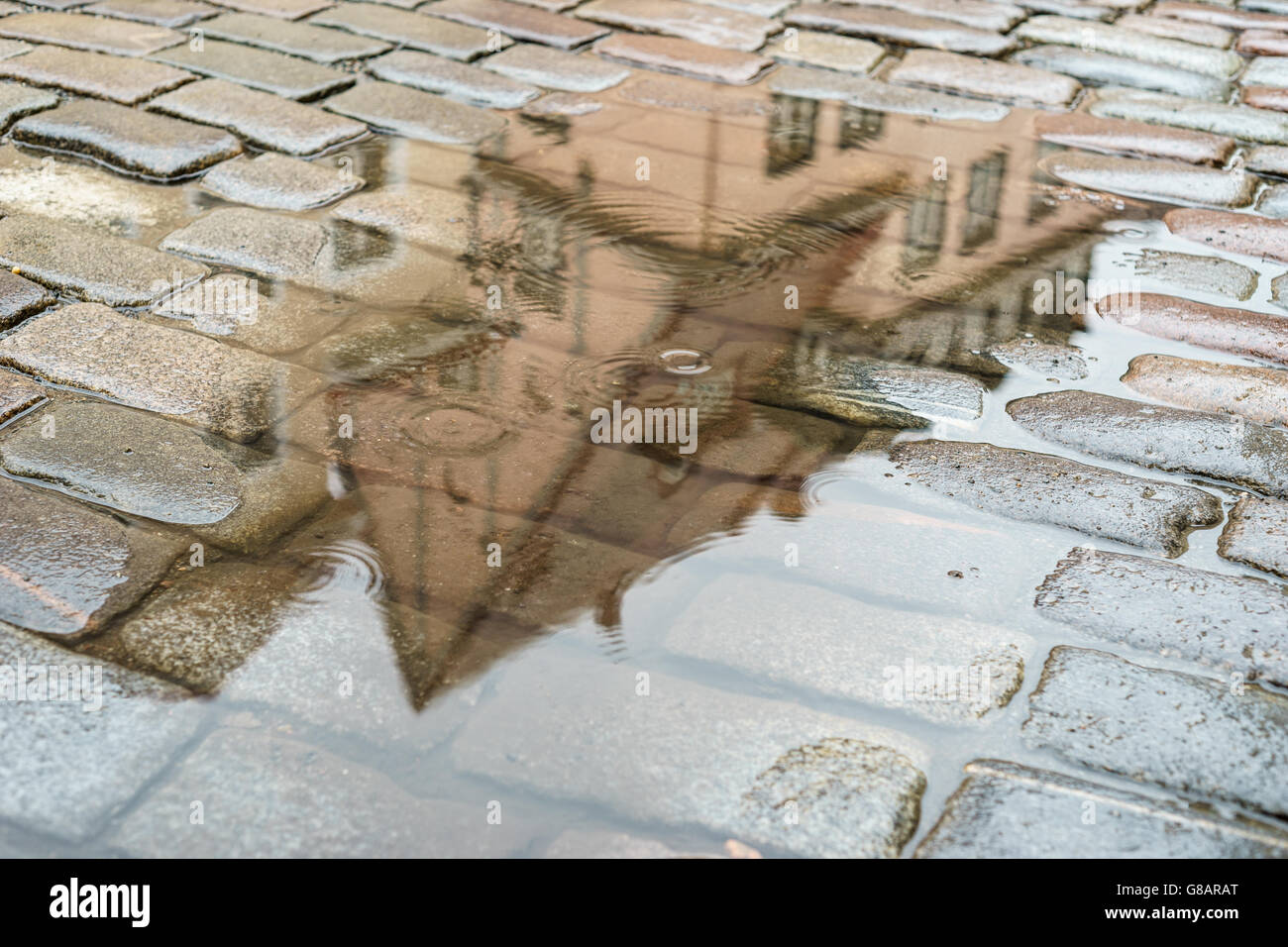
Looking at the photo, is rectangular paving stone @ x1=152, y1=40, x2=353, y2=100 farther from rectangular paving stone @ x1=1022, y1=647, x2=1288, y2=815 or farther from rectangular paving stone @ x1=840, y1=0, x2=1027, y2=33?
rectangular paving stone @ x1=1022, y1=647, x2=1288, y2=815

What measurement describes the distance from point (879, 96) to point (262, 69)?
223cm

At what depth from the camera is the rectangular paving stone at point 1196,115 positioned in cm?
380

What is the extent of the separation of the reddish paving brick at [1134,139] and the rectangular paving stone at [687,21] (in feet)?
4.19

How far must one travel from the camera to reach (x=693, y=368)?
2.44 meters

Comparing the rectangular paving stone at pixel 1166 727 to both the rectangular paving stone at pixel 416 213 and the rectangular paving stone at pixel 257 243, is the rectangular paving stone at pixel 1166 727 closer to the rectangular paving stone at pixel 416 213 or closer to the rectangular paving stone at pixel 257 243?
the rectangular paving stone at pixel 416 213

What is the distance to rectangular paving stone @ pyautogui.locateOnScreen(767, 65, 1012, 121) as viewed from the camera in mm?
3943

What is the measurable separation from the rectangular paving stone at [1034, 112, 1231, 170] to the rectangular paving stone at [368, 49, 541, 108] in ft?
6.14

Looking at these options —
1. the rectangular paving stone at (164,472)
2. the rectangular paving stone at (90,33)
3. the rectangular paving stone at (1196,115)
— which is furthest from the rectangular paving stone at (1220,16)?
the rectangular paving stone at (164,472)

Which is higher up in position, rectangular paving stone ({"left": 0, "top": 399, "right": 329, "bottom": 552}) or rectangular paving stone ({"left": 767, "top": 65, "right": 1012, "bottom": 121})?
rectangular paving stone ({"left": 767, "top": 65, "right": 1012, "bottom": 121})

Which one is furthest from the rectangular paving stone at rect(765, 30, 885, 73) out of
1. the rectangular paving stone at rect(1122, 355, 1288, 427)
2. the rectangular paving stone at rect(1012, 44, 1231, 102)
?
the rectangular paving stone at rect(1122, 355, 1288, 427)

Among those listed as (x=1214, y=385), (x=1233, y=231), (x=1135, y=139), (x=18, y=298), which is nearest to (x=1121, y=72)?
(x=1135, y=139)

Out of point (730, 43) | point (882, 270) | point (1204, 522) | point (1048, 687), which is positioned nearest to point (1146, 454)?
point (1204, 522)
